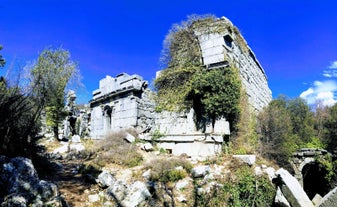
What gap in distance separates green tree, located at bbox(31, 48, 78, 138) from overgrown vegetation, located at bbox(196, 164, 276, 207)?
41.6 ft

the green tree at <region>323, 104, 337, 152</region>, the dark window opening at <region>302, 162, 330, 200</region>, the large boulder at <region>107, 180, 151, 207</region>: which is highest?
the green tree at <region>323, 104, 337, 152</region>

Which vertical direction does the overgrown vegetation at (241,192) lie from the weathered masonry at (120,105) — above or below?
below

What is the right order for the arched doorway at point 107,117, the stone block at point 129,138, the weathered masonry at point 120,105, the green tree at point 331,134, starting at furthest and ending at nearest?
the green tree at point 331,134, the arched doorway at point 107,117, the weathered masonry at point 120,105, the stone block at point 129,138

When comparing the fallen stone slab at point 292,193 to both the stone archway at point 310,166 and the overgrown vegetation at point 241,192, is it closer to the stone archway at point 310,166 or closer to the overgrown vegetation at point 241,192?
the overgrown vegetation at point 241,192

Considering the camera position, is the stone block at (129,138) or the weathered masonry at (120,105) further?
the weathered masonry at (120,105)

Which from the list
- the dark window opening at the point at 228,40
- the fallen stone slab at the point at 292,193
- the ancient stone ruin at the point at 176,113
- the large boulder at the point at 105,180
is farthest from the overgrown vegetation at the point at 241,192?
the dark window opening at the point at 228,40

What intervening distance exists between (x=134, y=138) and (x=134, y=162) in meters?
2.10

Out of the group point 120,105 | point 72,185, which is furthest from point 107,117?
point 72,185

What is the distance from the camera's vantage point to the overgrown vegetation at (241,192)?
546cm

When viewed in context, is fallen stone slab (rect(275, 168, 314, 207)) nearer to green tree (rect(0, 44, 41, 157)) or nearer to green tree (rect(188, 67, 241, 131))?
green tree (rect(188, 67, 241, 131))

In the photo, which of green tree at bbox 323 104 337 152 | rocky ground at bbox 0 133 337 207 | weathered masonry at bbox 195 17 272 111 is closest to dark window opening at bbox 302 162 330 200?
green tree at bbox 323 104 337 152

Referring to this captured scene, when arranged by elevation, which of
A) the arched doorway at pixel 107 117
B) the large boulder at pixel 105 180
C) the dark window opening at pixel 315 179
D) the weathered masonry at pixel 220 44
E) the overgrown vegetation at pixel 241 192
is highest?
the weathered masonry at pixel 220 44

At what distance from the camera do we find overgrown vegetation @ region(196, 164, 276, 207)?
5461 millimetres

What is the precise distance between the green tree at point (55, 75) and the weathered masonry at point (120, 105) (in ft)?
9.83
